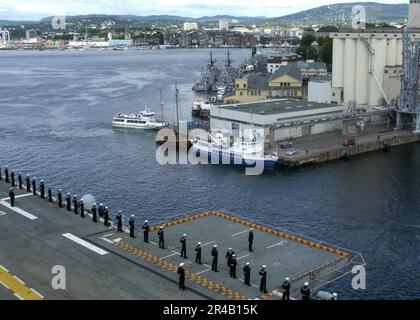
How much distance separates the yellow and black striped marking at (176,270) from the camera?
12734 mm

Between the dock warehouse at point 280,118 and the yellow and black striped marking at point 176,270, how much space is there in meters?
22.3

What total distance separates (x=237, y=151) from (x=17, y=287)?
22081 mm

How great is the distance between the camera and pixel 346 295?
15945 mm

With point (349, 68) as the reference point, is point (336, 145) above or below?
below

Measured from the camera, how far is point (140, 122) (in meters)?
47.2

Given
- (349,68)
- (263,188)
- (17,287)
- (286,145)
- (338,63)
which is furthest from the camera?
(338,63)

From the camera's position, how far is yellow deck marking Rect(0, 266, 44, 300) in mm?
12414

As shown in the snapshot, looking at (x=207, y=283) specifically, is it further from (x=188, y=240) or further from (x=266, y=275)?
(x=188, y=240)

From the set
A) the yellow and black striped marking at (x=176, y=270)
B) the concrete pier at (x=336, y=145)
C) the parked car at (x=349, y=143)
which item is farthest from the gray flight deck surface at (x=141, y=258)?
the parked car at (x=349, y=143)

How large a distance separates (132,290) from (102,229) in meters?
4.55

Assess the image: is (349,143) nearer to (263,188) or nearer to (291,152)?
(291,152)

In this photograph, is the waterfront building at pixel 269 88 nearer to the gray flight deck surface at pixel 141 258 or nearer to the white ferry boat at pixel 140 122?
the white ferry boat at pixel 140 122

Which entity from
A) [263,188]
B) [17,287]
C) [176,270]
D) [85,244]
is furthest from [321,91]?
[17,287]
